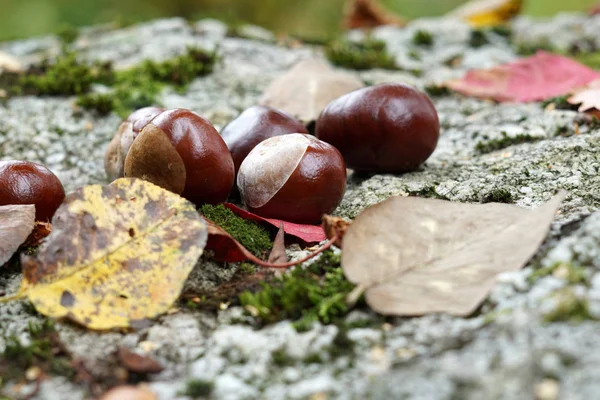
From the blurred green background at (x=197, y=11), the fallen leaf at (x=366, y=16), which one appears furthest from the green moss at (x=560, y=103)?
the blurred green background at (x=197, y=11)

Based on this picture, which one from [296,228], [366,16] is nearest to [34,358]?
[296,228]

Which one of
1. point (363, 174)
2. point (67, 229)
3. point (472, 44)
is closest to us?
point (67, 229)

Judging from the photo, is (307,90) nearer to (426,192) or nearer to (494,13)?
(426,192)

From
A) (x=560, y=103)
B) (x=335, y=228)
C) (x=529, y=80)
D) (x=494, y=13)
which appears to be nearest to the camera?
(x=335, y=228)

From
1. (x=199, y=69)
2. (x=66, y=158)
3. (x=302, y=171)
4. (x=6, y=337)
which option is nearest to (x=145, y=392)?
(x=6, y=337)

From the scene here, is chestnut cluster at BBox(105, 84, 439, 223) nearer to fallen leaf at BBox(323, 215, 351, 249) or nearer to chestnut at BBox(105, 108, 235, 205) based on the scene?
chestnut at BBox(105, 108, 235, 205)

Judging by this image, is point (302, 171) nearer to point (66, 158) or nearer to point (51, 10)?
point (66, 158)

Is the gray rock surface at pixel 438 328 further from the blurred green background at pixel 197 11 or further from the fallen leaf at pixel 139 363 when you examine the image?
the blurred green background at pixel 197 11
